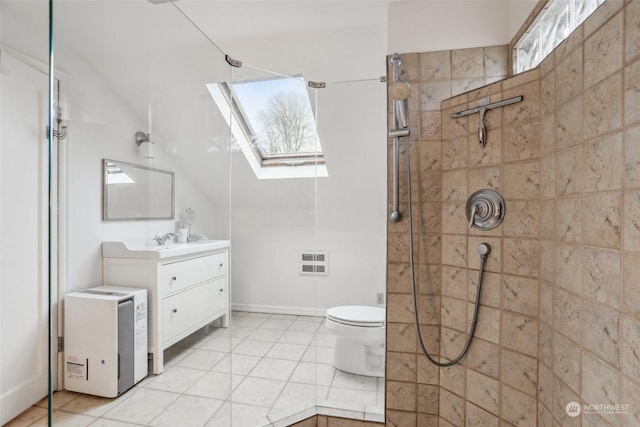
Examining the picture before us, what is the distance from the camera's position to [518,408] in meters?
1.22

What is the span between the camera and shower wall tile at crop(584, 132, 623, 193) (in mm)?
780

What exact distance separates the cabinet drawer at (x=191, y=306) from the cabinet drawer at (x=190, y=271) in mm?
43

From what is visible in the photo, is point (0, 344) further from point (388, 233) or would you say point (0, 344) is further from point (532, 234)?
point (532, 234)

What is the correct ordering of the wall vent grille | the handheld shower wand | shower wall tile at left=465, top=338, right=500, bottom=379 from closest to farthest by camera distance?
shower wall tile at left=465, top=338, right=500, bottom=379 < the handheld shower wand < the wall vent grille

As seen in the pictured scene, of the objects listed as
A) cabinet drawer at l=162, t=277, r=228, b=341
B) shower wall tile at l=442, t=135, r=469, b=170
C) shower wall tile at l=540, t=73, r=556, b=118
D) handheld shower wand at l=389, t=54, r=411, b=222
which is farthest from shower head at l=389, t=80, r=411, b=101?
cabinet drawer at l=162, t=277, r=228, b=341

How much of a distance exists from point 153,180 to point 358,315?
1522 millimetres

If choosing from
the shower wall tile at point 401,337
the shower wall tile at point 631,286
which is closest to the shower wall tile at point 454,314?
the shower wall tile at point 401,337

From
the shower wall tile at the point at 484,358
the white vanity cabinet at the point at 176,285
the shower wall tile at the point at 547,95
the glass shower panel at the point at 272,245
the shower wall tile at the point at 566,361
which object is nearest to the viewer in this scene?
the shower wall tile at the point at 566,361

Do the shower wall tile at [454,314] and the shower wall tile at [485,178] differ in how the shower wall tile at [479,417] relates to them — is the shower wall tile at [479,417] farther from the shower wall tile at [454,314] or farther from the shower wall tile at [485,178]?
the shower wall tile at [485,178]

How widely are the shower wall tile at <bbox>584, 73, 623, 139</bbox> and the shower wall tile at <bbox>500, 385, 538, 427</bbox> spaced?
1057 mm

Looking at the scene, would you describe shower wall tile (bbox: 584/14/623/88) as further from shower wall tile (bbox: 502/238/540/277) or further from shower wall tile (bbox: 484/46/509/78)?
shower wall tile (bbox: 484/46/509/78)

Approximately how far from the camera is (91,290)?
1355 mm

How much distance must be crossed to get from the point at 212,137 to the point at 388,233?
1.21 m

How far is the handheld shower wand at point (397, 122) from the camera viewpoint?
1.54 m
